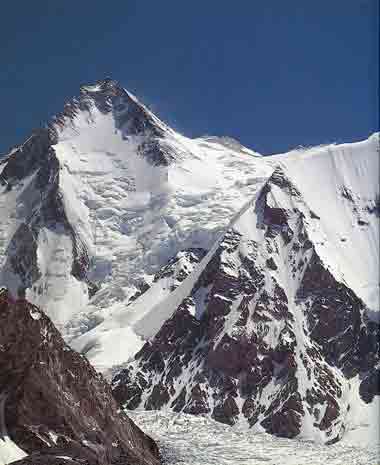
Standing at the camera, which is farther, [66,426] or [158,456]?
[158,456]

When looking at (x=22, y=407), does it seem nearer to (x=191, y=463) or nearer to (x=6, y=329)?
(x=6, y=329)

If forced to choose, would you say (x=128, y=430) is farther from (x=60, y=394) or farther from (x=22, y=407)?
(x=22, y=407)

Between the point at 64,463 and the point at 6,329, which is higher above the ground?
the point at 6,329

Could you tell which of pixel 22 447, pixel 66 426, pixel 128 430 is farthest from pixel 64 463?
pixel 128 430

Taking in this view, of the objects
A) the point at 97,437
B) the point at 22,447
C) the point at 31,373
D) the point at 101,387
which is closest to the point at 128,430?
the point at 101,387

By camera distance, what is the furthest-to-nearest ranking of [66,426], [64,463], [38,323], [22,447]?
1. [38,323]
2. [66,426]
3. [22,447]
4. [64,463]

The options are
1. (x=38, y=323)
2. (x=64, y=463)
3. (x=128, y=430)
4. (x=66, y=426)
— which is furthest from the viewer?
(x=128, y=430)
